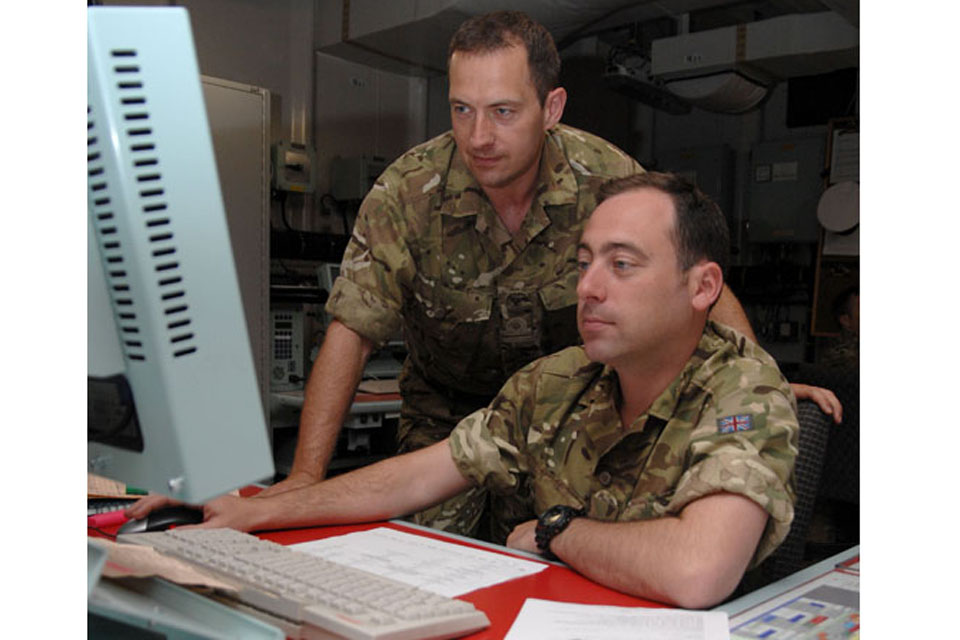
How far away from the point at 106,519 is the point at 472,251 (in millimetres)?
947

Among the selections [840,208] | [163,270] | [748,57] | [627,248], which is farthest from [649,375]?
[840,208]

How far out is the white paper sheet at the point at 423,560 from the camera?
3.33 feet

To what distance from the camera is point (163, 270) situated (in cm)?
50

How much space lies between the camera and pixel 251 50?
14.3 feet

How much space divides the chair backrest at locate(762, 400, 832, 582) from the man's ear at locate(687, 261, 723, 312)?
22cm

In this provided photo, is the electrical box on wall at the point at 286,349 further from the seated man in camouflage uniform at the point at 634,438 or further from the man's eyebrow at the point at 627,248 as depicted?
the man's eyebrow at the point at 627,248

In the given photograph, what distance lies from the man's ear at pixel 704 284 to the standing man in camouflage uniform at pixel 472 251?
422 millimetres

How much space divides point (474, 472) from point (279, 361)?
2.35m

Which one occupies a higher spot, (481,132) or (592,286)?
(481,132)

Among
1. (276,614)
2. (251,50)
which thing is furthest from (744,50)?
(276,614)

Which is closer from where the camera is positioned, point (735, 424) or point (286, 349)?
point (735, 424)

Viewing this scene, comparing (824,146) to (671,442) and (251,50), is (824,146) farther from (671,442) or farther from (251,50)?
(671,442)

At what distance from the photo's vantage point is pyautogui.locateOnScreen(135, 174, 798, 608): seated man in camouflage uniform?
105 centimetres

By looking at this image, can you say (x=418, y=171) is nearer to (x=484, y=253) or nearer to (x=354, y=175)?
(x=484, y=253)
